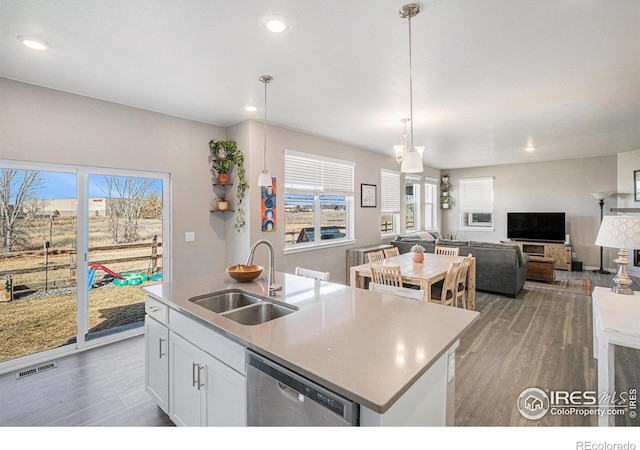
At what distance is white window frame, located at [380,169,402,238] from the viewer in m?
6.59

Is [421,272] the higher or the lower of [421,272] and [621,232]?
the lower

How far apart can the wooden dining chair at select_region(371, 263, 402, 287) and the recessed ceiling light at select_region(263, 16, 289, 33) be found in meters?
2.34

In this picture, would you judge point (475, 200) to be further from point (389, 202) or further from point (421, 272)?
point (421, 272)

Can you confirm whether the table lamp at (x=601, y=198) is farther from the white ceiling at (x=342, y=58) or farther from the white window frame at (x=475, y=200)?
the white ceiling at (x=342, y=58)

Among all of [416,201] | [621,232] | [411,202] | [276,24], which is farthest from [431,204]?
[276,24]

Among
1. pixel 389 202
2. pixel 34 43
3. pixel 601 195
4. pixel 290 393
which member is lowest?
pixel 290 393

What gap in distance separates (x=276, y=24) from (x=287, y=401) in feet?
7.24

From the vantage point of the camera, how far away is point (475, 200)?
8.74 m

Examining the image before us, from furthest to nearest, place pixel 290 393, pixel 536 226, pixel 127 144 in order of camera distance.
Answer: pixel 536 226 → pixel 127 144 → pixel 290 393

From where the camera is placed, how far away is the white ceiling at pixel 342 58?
6.30ft

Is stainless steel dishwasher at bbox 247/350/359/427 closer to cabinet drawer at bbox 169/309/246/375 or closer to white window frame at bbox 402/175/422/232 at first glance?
cabinet drawer at bbox 169/309/246/375

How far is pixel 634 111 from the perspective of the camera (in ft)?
12.4
